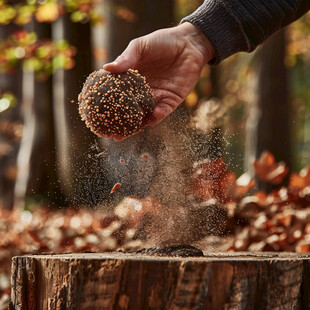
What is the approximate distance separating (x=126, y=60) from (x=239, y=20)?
90 centimetres

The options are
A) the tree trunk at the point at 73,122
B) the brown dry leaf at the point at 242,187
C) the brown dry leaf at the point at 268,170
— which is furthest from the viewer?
the brown dry leaf at the point at 268,170

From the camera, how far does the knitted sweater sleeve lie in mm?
3146

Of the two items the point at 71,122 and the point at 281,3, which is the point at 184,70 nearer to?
the point at 281,3

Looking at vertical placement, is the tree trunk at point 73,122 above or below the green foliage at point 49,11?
below

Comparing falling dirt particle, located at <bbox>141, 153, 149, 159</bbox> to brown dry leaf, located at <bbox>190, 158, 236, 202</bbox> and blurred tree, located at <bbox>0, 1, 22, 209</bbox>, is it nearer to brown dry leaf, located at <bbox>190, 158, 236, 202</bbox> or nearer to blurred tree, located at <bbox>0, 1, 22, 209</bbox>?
brown dry leaf, located at <bbox>190, 158, 236, 202</bbox>

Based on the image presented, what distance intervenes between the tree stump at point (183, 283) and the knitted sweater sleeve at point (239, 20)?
5.39 ft

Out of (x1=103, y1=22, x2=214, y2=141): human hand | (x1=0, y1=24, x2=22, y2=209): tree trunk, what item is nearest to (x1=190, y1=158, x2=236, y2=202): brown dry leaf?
(x1=103, y1=22, x2=214, y2=141): human hand

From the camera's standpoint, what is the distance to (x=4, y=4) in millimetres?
6957

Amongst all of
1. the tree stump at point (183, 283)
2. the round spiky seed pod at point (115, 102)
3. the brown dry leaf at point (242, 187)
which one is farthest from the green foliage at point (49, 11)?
the tree stump at point (183, 283)

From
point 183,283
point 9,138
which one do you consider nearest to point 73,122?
point 9,138

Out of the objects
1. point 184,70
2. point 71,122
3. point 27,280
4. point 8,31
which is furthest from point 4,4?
point 27,280

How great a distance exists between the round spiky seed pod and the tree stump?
2.68 feet

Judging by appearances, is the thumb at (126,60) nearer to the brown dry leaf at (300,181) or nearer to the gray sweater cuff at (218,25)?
the gray sweater cuff at (218,25)

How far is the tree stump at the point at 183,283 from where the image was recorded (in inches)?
78.2
